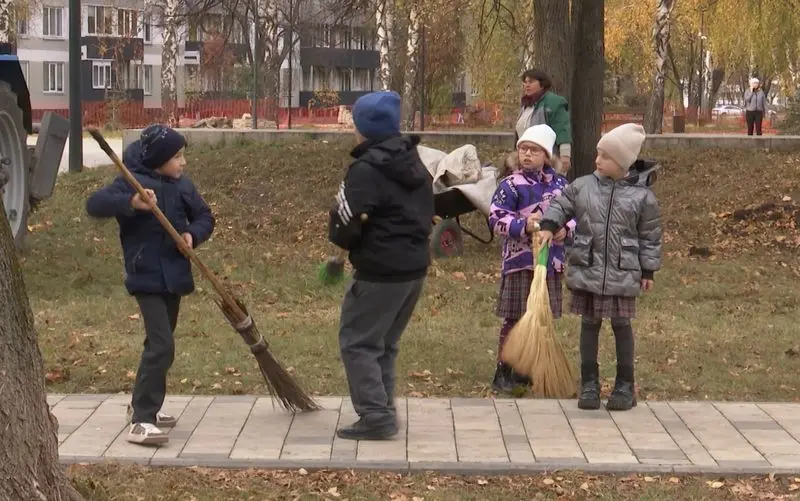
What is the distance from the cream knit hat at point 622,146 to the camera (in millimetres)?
6914

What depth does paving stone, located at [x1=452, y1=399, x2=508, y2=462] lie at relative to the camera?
20.2 ft

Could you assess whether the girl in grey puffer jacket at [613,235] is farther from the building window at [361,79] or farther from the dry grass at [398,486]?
the building window at [361,79]

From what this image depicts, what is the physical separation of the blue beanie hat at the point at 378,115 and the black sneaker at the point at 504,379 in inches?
78.6

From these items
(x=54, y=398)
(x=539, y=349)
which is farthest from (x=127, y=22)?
(x=539, y=349)

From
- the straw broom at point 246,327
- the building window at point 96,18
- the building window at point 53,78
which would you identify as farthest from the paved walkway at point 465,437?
the building window at point 53,78

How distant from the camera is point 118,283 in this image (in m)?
11.9

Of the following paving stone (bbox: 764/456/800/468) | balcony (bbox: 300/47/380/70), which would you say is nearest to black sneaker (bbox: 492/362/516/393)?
paving stone (bbox: 764/456/800/468)

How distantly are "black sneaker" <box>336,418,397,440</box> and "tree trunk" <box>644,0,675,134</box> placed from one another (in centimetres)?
2650

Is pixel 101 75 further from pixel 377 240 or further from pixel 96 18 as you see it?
pixel 377 240

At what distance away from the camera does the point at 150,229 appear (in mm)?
6258

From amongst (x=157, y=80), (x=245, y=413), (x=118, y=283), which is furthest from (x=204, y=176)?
(x=157, y=80)

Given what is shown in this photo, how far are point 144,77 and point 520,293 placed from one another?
6596cm

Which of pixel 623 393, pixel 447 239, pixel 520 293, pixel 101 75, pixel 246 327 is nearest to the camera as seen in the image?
pixel 246 327

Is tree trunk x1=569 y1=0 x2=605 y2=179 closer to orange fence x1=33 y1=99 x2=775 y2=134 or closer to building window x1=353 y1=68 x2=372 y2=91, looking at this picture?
orange fence x1=33 y1=99 x2=775 y2=134
